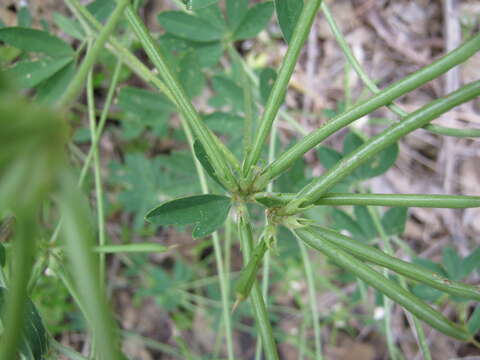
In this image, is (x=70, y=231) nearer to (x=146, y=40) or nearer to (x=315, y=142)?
(x=315, y=142)

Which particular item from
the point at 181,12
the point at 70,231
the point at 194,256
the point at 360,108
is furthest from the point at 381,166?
the point at 194,256

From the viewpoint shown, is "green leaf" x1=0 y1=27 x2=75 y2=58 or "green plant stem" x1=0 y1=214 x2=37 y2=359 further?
"green leaf" x1=0 y1=27 x2=75 y2=58

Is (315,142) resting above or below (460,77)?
below

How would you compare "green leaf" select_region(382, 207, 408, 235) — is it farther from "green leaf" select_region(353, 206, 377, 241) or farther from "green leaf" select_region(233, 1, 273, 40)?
"green leaf" select_region(233, 1, 273, 40)

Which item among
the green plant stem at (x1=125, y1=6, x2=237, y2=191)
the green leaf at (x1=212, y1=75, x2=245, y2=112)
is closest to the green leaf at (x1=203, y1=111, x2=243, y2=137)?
the green leaf at (x1=212, y1=75, x2=245, y2=112)

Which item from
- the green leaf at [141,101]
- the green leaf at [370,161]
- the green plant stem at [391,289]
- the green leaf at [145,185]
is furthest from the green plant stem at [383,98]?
the green leaf at [145,185]
